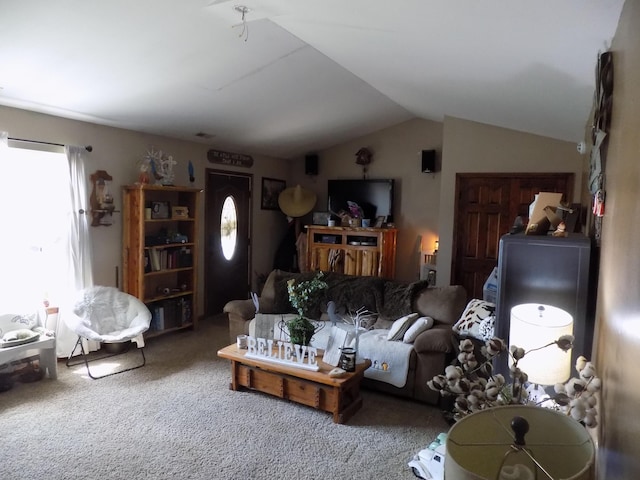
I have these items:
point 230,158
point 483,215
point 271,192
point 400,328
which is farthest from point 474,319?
point 271,192

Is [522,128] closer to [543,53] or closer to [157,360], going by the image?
[543,53]

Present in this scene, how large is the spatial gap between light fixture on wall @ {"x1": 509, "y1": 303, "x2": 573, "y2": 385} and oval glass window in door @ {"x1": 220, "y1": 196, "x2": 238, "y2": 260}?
15.3ft

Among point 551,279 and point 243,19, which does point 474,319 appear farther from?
point 243,19

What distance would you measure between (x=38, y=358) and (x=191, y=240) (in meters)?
1.90

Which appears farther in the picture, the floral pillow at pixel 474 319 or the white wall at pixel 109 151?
the white wall at pixel 109 151

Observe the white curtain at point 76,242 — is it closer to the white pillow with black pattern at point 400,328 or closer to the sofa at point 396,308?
the sofa at point 396,308

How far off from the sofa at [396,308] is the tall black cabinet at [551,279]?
4.12 feet

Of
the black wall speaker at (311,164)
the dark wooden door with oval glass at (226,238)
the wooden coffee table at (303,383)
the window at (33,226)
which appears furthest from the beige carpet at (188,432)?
the black wall speaker at (311,164)

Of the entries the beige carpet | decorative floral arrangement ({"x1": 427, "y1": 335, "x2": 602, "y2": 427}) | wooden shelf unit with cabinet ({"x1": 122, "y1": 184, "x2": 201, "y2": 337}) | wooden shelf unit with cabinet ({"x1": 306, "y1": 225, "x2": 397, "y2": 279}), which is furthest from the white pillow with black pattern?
wooden shelf unit with cabinet ({"x1": 122, "y1": 184, "x2": 201, "y2": 337})

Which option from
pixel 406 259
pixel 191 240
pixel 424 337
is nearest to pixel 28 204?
pixel 191 240

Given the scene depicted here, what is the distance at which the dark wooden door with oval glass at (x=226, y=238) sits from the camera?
563 centimetres

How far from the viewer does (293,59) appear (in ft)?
11.9

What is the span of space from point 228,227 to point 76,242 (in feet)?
7.15

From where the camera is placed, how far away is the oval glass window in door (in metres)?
5.86
